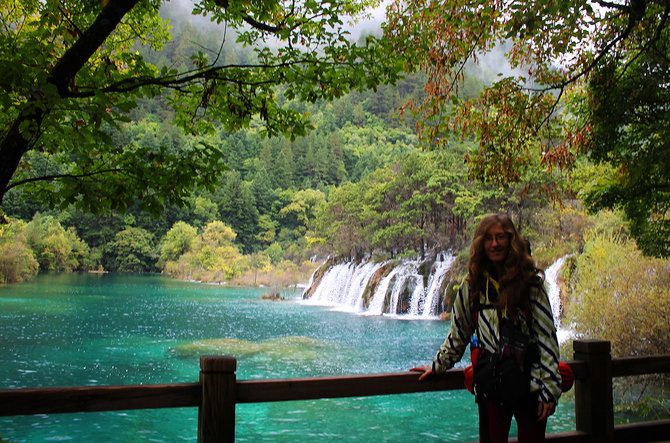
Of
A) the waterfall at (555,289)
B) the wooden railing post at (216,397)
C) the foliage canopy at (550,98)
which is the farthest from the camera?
the waterfall at (555,289)

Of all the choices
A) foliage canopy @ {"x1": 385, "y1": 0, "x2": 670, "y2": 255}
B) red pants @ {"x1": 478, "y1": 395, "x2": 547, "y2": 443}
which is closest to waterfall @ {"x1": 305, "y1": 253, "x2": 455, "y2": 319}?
foliage canopy @ {"x1": 385, "y1": 0, "x2": 670, "y2": 255}

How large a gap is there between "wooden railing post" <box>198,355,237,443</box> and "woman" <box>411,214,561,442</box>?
37.7 inches

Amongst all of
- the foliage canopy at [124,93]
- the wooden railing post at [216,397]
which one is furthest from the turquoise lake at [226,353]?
the wooden railing post at [216,397]

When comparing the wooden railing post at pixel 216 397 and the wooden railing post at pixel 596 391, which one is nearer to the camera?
the wooden railing post at pixel 216 397

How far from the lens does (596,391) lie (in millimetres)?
2848

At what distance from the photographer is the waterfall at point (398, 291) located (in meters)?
19.7

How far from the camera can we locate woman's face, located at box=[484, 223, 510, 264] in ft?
7.10

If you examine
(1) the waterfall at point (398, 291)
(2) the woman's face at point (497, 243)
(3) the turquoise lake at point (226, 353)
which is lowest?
(3) the turquoise lake at point (226, 353)

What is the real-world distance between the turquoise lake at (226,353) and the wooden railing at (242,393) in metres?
4.79

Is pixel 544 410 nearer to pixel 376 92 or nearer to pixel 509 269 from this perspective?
pixel 509 269

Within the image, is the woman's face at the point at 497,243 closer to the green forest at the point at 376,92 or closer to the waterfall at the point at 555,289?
the green forest at the point at 376,92

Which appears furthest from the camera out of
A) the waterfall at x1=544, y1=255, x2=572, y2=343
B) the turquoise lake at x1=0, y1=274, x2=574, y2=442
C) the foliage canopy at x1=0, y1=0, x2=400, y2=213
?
the waterfall at x1=544, y1=255, x2=572, y2=343

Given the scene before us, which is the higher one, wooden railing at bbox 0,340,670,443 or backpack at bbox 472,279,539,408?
backpack at bbox 472,279,539,408

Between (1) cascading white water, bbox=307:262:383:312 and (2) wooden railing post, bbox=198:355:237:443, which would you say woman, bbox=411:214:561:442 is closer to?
(2) wooden railing post, bbox=198:355:237:443
